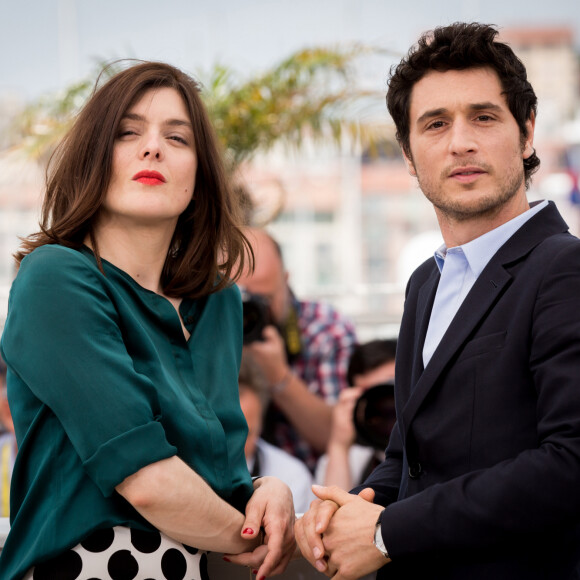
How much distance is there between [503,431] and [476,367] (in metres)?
0.11

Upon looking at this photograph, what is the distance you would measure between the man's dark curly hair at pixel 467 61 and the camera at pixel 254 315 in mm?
1320

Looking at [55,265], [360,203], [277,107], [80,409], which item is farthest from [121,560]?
[360,203]

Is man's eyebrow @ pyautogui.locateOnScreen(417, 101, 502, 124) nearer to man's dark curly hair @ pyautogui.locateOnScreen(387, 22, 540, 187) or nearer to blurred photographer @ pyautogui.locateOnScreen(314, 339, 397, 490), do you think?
man's dark curly hair @ pyautogui.locateOnScreen(387, 22, 540, 187)

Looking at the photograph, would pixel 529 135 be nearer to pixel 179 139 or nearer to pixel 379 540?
pixel 179 139

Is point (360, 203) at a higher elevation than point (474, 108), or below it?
below

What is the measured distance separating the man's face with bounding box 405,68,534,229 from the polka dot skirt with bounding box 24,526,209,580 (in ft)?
2.51

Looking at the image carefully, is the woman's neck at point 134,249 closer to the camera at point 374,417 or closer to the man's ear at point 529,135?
the man's ear at point 529,135

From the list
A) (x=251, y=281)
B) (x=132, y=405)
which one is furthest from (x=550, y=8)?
(x=132, y=405)

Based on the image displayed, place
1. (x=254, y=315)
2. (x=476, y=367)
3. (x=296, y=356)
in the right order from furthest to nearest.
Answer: (x=296, y=356) → (x=254, y=315) → (x=476, y=367)

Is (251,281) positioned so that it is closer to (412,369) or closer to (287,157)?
(412,369)

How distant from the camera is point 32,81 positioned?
70.4ft

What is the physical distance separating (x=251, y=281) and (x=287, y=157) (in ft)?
6.86

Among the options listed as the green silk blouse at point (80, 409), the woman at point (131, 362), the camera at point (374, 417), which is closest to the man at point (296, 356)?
the camera at point (374, 417)

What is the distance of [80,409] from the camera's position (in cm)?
138
